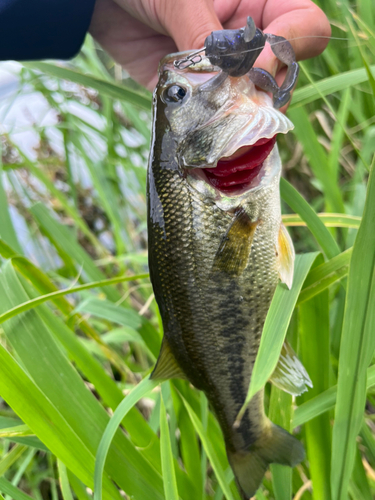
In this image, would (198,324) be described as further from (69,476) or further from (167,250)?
(69,476)

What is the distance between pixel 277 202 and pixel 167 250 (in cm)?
27

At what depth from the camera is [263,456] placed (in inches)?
36.8

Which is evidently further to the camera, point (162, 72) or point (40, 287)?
point (40, 287)

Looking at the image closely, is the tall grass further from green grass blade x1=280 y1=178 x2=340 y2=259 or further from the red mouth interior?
the red mouth interior

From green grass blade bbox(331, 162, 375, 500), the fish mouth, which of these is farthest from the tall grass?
the fish mouth

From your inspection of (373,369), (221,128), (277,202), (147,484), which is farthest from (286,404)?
(221,128)

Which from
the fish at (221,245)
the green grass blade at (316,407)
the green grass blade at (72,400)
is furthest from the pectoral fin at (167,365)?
the green grass blade at (316,407)

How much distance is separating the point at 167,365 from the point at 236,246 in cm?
33

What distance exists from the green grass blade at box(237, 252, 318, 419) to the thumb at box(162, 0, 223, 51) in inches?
24.1

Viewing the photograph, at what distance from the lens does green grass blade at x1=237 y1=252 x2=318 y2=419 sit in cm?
62

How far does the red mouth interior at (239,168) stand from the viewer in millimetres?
880

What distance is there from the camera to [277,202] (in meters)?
0.90

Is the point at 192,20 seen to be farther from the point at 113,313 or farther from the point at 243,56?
the point at 113,313

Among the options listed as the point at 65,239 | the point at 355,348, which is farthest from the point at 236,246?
the point at 65,239
